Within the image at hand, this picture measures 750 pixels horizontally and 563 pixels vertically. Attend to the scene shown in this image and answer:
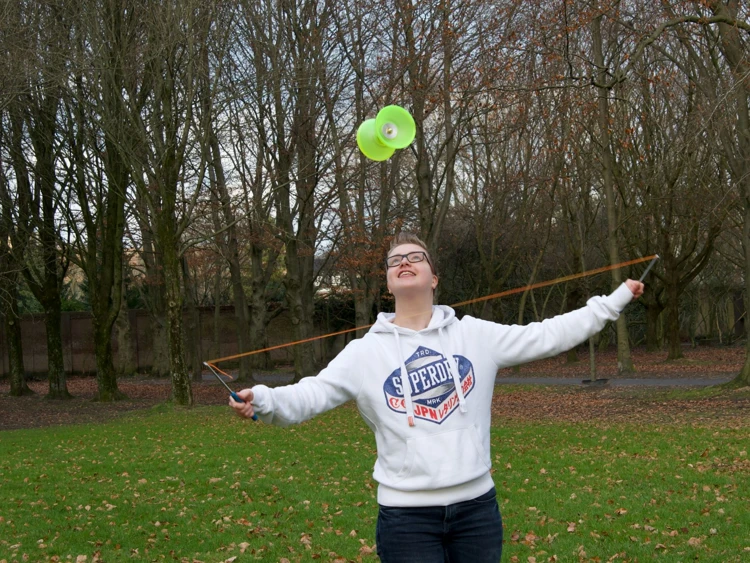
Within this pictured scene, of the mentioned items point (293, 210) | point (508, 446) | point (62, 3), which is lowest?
point (508, 446)

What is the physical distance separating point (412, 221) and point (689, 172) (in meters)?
11.1

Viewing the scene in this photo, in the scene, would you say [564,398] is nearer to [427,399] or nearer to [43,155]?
[43,155]

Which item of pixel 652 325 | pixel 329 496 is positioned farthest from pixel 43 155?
pixel 652 325

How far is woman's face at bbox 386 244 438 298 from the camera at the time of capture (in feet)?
12.5

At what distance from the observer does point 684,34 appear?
67.3 feet

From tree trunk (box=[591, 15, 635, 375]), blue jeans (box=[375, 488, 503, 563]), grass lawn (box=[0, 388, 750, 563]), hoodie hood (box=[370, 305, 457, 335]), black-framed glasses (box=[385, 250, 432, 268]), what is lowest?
grass lawn (box=[0, 388, 750, 563])

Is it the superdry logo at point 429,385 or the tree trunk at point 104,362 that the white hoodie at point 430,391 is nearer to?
the superdry logo at point 429,385

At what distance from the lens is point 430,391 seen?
3658 millimetres

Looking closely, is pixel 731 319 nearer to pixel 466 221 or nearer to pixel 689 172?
pixel 466 221

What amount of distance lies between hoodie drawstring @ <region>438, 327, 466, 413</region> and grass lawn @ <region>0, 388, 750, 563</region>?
11.5 ft

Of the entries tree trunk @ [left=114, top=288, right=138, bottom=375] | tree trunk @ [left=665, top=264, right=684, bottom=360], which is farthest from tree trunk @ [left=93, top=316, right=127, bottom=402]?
tree trunk @ [left=665, top=264, right=684, bottom=360]

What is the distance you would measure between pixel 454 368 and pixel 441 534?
0.68 meters

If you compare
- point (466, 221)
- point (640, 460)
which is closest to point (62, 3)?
point (640, 460)

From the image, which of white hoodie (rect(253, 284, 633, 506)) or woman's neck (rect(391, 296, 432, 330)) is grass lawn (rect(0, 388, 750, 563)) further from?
woman's neck (rect(391, 296, 432, 330))
